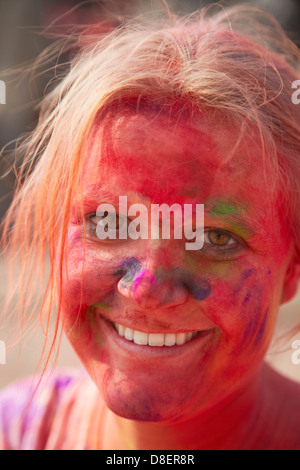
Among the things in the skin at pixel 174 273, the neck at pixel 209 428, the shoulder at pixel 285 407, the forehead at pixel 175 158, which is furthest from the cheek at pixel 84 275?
the shoulder at pixel 285 407

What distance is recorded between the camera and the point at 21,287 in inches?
38.9

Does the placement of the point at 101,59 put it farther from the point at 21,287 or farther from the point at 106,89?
the point at 21,287

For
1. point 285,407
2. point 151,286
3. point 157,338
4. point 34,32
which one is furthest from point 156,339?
point 34,32

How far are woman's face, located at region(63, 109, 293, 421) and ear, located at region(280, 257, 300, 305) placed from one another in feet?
0.09

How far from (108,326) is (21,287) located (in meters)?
0.25

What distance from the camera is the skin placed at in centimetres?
72

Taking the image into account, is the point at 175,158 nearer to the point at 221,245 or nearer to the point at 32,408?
the point at 221,245

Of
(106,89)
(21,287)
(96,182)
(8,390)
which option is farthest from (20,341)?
(106,89)

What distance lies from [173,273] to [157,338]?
4.5 inches

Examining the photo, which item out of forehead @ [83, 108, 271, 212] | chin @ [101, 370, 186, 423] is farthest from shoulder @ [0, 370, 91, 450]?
forehead @ [83, 108, 271, 212]

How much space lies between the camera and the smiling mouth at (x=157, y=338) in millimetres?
788

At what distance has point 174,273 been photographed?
0.75 meters

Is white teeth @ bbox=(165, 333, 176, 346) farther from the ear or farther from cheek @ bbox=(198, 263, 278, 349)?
the ear

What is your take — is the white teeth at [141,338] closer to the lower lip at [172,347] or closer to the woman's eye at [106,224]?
the lower lip at [172,347]
